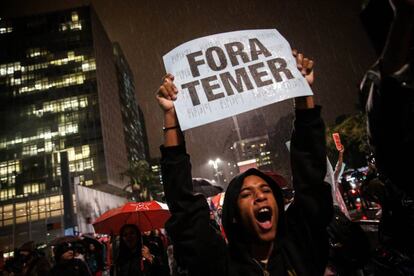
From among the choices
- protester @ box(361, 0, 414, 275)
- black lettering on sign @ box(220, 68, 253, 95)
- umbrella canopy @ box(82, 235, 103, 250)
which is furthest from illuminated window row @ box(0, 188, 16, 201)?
protester @ box(361, 0, 414, 275)

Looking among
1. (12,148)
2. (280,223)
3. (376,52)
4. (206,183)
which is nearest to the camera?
(376,52)

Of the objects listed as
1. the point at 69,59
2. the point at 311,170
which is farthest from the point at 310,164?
the point at 69,59

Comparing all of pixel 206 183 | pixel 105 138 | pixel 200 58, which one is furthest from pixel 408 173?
pixel 105 138

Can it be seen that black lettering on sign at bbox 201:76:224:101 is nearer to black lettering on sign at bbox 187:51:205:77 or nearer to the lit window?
black lettering on sign at bbox 187:51:205:77

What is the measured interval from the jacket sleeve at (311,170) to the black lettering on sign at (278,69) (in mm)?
270

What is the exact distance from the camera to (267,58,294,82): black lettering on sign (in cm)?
221

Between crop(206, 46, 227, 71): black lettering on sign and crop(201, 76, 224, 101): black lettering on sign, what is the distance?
0.11 metres

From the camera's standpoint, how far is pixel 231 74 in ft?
7.56

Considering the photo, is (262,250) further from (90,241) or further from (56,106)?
(56,106)

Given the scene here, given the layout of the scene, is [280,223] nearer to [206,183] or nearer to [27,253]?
[206,183]

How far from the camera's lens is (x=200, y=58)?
236 cm

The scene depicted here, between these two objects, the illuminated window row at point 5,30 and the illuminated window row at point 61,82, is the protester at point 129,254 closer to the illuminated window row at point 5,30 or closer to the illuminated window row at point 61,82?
the illuminated window row at point 61,82

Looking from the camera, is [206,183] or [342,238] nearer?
[342,238]

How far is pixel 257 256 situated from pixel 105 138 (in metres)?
72.7
